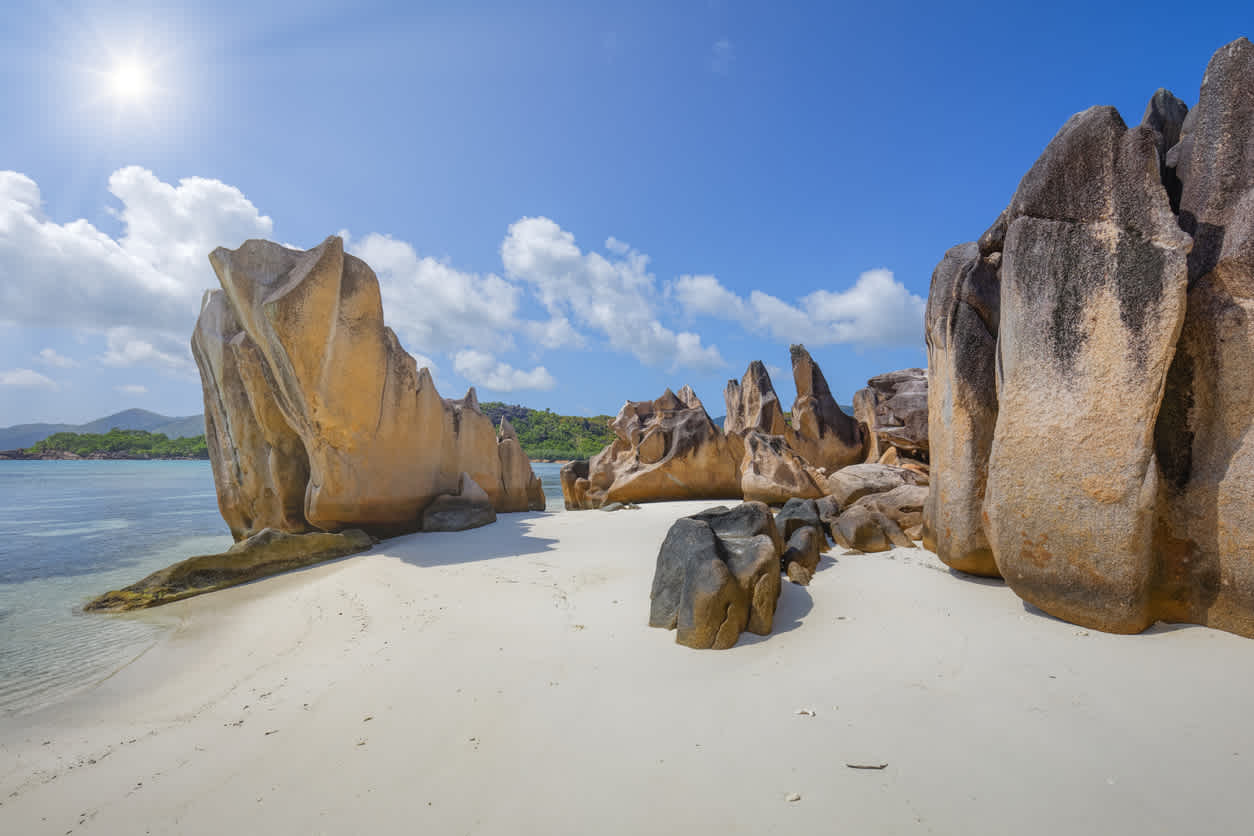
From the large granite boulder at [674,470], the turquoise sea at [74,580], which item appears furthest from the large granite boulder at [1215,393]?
the large granite boulder at [674,470]

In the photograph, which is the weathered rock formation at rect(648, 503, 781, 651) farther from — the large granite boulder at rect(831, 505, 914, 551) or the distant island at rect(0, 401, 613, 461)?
the distant island at rect(0, 401, 613, 461)

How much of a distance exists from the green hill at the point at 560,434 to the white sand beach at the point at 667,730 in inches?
2221

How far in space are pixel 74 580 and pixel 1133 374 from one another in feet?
39.7

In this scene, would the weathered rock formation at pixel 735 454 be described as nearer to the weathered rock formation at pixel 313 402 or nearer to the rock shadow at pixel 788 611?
the weathered rock formation at pixel 313 402

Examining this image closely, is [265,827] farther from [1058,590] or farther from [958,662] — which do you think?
[1058,590]

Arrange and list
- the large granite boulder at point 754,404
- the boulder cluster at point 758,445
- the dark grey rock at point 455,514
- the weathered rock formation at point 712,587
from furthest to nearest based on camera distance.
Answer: the large granite boulder at point 754,404 < the boulder cluster at point 758,445 < the dark grey rock at point 455,514 < the weathered rock formation at point 712,587

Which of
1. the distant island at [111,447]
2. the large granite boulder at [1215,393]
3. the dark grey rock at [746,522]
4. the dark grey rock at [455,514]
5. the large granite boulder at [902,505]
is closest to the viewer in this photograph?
the large granite boulder at [1215,393]

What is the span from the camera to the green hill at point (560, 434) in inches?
2509

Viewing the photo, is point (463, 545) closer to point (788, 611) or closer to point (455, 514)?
point (455, 514)

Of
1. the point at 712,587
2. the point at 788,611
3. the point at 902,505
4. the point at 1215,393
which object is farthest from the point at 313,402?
the point at 1215,393

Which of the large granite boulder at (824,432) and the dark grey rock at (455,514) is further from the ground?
the large granite boulder at (824,432)

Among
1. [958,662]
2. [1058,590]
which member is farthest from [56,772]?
[1058,590]

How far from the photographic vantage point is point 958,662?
9.64 ft

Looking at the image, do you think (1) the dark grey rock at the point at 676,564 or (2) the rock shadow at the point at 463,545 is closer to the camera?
(1) the dark grey rock at the point at 676,564
